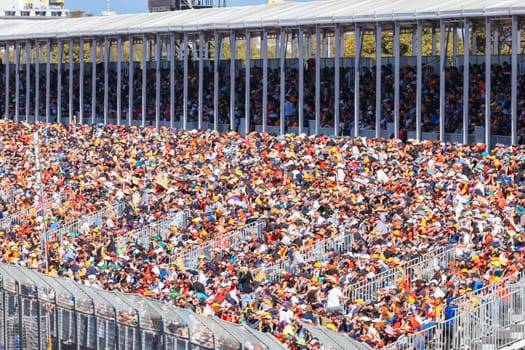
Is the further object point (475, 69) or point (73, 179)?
point (73, 179)

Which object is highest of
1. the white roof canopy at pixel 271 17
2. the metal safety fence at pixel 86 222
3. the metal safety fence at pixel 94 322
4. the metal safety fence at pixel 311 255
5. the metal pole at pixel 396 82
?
the white roof canopy at pixel 271 17

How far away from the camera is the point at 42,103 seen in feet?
201

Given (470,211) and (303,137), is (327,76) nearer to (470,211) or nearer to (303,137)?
(303,137)

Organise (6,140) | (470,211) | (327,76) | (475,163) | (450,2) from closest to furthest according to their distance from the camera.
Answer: (470,211), (475,163), (450,2), (327,76), (6,140)

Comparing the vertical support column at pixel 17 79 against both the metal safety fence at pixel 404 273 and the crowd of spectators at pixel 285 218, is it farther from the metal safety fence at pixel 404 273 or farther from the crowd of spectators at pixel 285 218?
the metal safety fence at pixel 404 273

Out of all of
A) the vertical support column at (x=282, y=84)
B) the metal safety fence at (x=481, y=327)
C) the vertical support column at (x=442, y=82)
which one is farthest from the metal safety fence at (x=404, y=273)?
the vertical support column at (x=282, y=84)

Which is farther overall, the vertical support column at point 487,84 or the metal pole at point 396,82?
the metal pole at point 396,82

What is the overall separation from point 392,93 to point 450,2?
12.2 feet

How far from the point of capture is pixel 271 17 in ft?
155

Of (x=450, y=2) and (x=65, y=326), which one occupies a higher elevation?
(x=450, y=2)

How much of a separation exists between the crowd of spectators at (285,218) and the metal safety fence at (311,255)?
15 centimetres

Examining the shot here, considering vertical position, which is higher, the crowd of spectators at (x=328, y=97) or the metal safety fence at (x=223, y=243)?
the crowd of spectators at (x=328, y=97)

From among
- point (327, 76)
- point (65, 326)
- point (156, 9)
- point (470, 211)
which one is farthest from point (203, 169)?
point (156, 9)

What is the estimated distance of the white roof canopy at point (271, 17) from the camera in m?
38.7
